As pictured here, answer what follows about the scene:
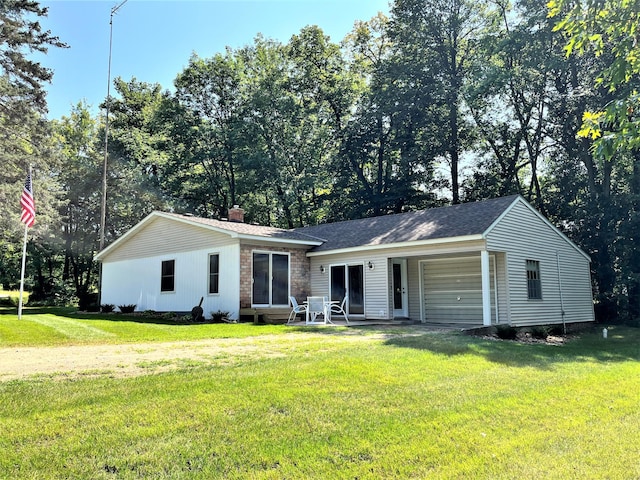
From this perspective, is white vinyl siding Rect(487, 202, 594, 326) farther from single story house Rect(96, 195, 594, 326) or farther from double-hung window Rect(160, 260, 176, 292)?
double-hung window Rect(160, 260, 176, 292)

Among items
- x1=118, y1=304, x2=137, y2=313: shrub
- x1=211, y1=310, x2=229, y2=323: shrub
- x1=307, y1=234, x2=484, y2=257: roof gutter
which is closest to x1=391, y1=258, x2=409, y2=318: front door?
x1=307, y1=234, x2=484, y2=257: roof gutter

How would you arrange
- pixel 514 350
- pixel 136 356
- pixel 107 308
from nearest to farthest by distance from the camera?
pixel 136 356 → pixel 514 350 → pixel 107 308

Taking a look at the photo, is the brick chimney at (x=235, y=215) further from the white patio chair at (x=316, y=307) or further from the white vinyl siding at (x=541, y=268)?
the white vinyl siding at (x=541, y=268)

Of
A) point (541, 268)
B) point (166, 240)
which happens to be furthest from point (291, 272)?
point (541, 268)

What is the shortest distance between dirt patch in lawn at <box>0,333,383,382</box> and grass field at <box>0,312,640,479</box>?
0.98ft

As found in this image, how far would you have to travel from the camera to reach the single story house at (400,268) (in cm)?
1320

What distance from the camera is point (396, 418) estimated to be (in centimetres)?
419

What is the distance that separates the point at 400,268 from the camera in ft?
49.6

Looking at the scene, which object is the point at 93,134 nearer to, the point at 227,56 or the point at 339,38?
the point at 227,56

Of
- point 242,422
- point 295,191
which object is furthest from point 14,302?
point 242,422

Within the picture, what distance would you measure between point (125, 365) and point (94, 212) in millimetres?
30239

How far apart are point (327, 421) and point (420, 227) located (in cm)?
1118

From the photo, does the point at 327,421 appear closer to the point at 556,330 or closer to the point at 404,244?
the point at 404,244

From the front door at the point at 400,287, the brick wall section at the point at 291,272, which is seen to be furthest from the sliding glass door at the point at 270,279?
the front door at the point at 400,287
